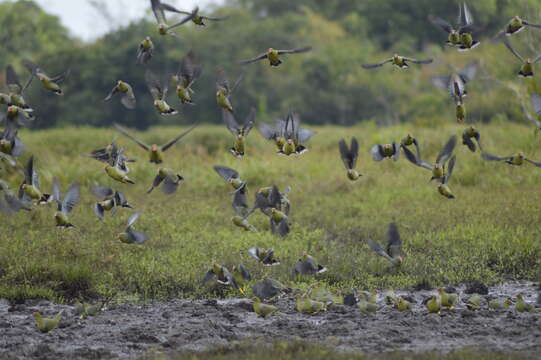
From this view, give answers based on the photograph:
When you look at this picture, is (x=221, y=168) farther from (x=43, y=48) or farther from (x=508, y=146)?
(x=43, y=48)

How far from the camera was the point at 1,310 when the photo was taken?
19.3ft

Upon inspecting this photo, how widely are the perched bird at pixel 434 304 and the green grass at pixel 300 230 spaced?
120 cm

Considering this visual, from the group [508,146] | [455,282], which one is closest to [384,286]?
[455,282]

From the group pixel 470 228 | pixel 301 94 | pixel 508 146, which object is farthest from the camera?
pixel 301 94

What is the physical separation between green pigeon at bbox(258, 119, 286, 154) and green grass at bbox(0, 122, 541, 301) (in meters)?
1.51

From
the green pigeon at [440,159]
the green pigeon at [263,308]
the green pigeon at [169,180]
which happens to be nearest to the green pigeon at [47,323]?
the green pigeon at [169,180]

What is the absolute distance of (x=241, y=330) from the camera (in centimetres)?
520

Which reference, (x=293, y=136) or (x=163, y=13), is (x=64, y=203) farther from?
(x=293, y=136)

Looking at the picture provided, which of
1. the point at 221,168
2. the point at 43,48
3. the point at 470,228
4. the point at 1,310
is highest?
the point at 43,48

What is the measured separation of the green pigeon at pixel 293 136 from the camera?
5.63 meters

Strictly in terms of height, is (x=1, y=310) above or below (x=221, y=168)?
below

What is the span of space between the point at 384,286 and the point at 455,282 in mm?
662

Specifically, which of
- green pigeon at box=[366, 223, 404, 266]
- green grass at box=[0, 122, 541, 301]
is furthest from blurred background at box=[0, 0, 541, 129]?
green pigeon at box=[366, 223, 404, 266]

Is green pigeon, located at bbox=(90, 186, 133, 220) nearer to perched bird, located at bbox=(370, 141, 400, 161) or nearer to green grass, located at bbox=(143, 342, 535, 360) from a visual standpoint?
green grass, located at bbox=(143, 342, 535, 360)
